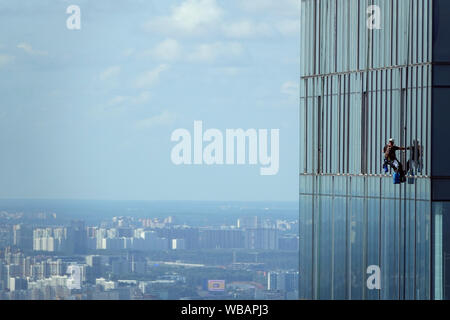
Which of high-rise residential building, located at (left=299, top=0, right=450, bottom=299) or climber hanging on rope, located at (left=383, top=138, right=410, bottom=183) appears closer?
high-rise residential building, located at (left=299, top=0, right=450, bottom=299)

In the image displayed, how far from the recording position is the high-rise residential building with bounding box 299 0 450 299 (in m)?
34.9

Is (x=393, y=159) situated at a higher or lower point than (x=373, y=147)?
lower

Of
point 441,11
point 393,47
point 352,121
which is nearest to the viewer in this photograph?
point 441,11

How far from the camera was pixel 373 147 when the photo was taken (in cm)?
3956

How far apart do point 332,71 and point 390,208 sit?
7.24 meters

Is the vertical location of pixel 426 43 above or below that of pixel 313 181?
above

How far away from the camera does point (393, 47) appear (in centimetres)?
3759

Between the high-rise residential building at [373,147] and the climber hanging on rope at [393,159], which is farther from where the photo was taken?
the climber hanging on rope at [393,159]

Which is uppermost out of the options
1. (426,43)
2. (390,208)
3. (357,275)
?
(426,43)

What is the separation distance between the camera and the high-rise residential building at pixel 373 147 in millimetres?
34938

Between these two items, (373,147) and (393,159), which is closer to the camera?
(393,159)
